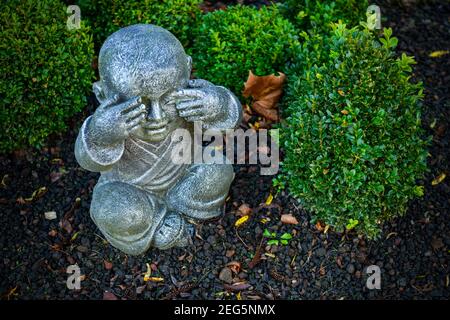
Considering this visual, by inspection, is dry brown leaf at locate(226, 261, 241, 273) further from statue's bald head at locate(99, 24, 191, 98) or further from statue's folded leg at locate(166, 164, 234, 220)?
statue's bald head at locate(99, 24, 191, 98)

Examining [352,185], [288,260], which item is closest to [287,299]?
[288,260]

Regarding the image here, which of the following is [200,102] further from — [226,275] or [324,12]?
[324,12]

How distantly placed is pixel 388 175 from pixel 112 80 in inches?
74.8

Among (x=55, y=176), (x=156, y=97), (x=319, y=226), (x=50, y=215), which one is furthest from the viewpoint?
(x=55, y=176)

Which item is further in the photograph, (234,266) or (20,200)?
(20,200)

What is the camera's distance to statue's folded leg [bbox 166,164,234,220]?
4.41 m

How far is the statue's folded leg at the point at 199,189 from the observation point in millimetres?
4414

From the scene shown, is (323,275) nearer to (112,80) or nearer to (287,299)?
(287,299)

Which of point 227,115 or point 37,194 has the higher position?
point 227,115

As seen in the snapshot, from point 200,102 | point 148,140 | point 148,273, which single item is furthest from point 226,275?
point 200,102

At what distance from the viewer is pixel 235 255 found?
4613mm

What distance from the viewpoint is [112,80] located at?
12.5ft

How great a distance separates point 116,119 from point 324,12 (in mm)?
2292

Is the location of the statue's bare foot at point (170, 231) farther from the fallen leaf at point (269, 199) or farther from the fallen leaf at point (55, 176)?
the fallen leaf at point (55, 176)
